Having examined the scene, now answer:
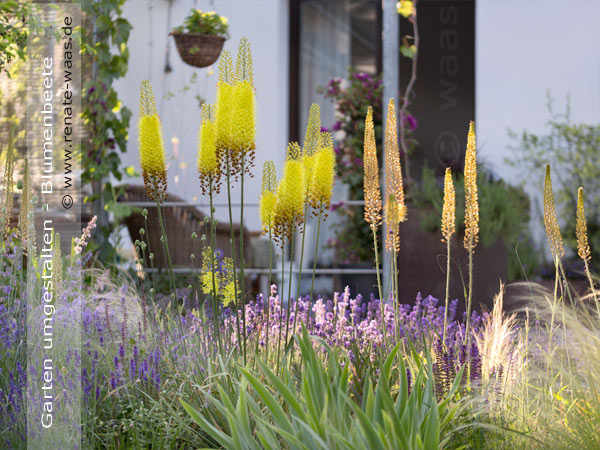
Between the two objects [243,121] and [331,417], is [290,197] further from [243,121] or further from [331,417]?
[331,417]

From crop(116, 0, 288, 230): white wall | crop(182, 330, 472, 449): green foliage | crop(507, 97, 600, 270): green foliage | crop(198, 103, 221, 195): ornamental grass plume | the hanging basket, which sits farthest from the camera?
crop(507, 97, 600, 270): green foliage

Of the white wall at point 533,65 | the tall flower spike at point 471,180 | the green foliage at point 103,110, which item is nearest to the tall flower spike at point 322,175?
the tall flower spike at point 471,180

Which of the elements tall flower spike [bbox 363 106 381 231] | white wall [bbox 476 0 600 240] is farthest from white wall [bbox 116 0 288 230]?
tall flower spike [bbox 363 106 381 231]

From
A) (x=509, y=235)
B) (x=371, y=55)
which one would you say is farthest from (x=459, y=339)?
(x=371, y=55)

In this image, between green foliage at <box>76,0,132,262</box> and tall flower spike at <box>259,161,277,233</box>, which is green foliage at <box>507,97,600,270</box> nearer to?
green foliage at <box>76,0,132,262</box>

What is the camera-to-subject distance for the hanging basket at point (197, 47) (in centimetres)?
549

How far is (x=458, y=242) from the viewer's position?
4.39 meters

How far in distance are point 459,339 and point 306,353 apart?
3.53ft

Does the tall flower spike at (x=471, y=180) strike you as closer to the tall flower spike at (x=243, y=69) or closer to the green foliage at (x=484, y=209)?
the tall flower spike at (x=243, y=69)

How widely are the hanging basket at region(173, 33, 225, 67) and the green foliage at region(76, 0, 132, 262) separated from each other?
0.62 m

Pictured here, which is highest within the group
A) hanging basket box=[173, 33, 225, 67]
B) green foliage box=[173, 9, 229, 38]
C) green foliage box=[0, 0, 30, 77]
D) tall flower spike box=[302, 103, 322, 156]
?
green foliage box=[173, 9, 229, 38]

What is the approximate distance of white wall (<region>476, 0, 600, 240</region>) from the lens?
612 centimetres

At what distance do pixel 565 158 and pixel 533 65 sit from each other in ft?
2.68

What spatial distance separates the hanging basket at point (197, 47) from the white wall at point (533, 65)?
215cm
